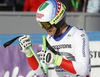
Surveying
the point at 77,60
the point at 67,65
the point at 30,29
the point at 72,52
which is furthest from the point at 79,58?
the point at 30,29

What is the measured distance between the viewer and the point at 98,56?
6348mm

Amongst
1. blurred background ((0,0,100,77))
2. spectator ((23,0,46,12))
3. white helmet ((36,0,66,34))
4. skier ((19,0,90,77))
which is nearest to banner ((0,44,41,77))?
blurred background ((0,0,100,77))

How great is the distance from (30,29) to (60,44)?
132 inches

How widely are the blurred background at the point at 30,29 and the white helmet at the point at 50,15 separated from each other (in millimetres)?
1883

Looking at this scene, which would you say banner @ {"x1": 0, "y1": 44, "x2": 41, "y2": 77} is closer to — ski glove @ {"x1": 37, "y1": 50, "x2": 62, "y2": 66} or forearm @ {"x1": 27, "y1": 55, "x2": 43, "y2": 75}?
forearm @ {"x1": 27, "y1": 55, "x2": 43, "y2": 75}

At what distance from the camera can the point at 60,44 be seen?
14.8 ft

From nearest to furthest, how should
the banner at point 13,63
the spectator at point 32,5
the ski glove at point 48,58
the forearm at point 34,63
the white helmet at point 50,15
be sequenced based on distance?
the ski glove at point 48,58 < the white helmet at point 50,15 < the forearm at point 34,63 < the banner at point 13,63 < the spectator at point 32,5

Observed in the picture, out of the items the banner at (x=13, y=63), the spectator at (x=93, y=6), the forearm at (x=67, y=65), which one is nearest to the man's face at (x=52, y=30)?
the forearm at (x=67, y=65)

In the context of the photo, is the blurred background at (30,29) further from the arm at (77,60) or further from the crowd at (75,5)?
the arm at (77,60)

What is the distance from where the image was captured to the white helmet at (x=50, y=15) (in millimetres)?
4223

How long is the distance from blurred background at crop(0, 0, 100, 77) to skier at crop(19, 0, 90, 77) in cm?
147

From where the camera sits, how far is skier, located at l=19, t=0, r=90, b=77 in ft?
13.3

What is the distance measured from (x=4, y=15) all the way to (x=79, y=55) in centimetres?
388

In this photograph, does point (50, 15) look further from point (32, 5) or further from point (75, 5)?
point (75, 5)
